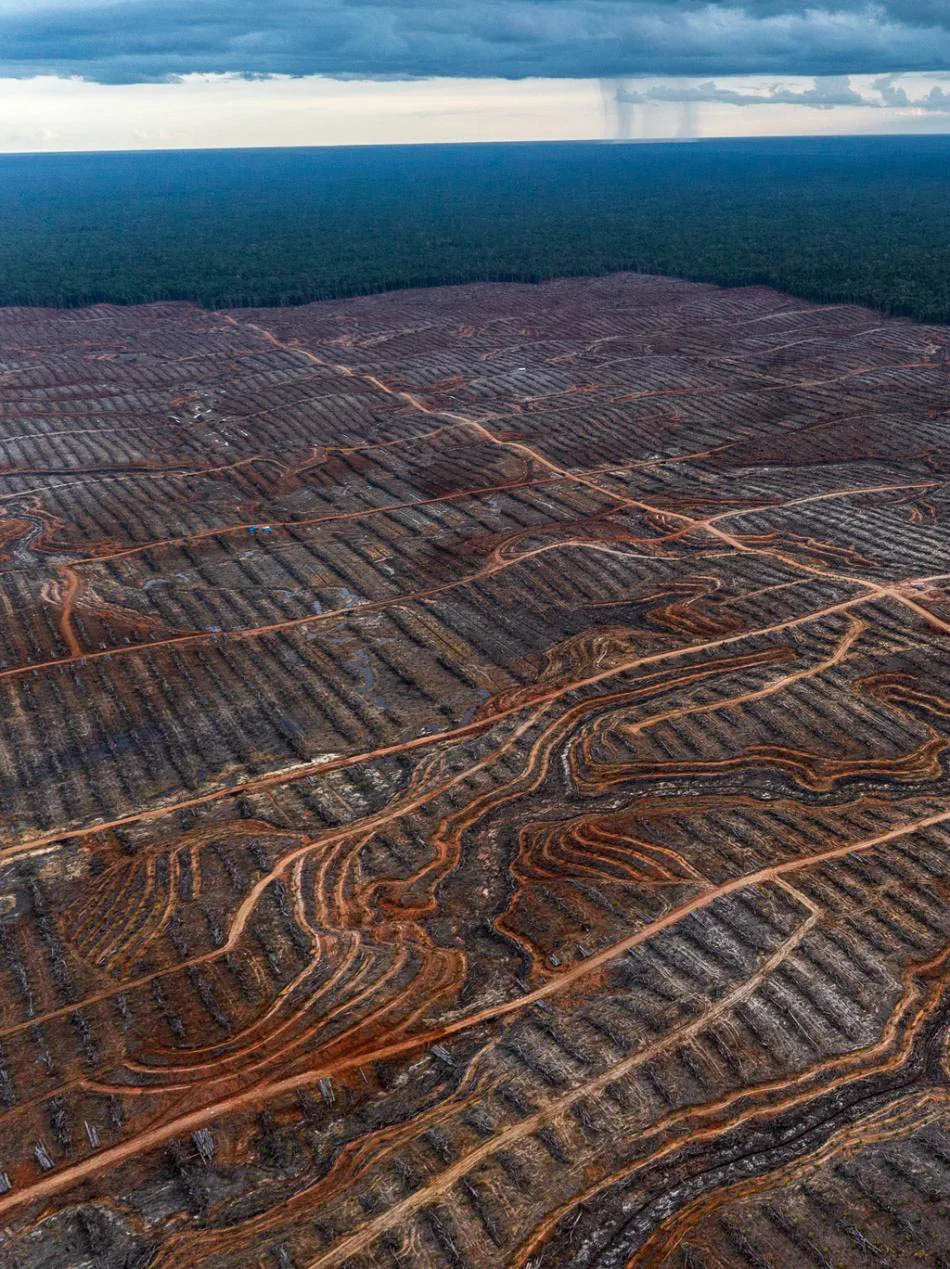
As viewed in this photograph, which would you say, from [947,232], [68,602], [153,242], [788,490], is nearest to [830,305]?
[788,490]

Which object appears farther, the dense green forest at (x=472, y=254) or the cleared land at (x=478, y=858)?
the dense green forest at (x=472, y=254)

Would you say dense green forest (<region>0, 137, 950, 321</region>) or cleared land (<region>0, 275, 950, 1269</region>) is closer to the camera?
cleared land (<region>0, 275, 950, 1269</region>)

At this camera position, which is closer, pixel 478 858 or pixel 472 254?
pixel 478 858

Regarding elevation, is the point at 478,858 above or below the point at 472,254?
below

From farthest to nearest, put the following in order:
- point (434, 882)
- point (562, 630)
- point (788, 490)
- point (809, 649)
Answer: point (788, 490), point (562, 630), point (809, 649), point (434, 882)

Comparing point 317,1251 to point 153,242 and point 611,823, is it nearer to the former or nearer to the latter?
point 611,823

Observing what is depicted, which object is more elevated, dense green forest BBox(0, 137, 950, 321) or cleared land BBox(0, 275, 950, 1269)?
dense green forest BBox(0, 137, 950, 321)

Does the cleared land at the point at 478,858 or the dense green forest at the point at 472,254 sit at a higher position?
the dense green forest at the point at 472,254

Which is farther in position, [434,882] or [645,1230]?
[434,882]
